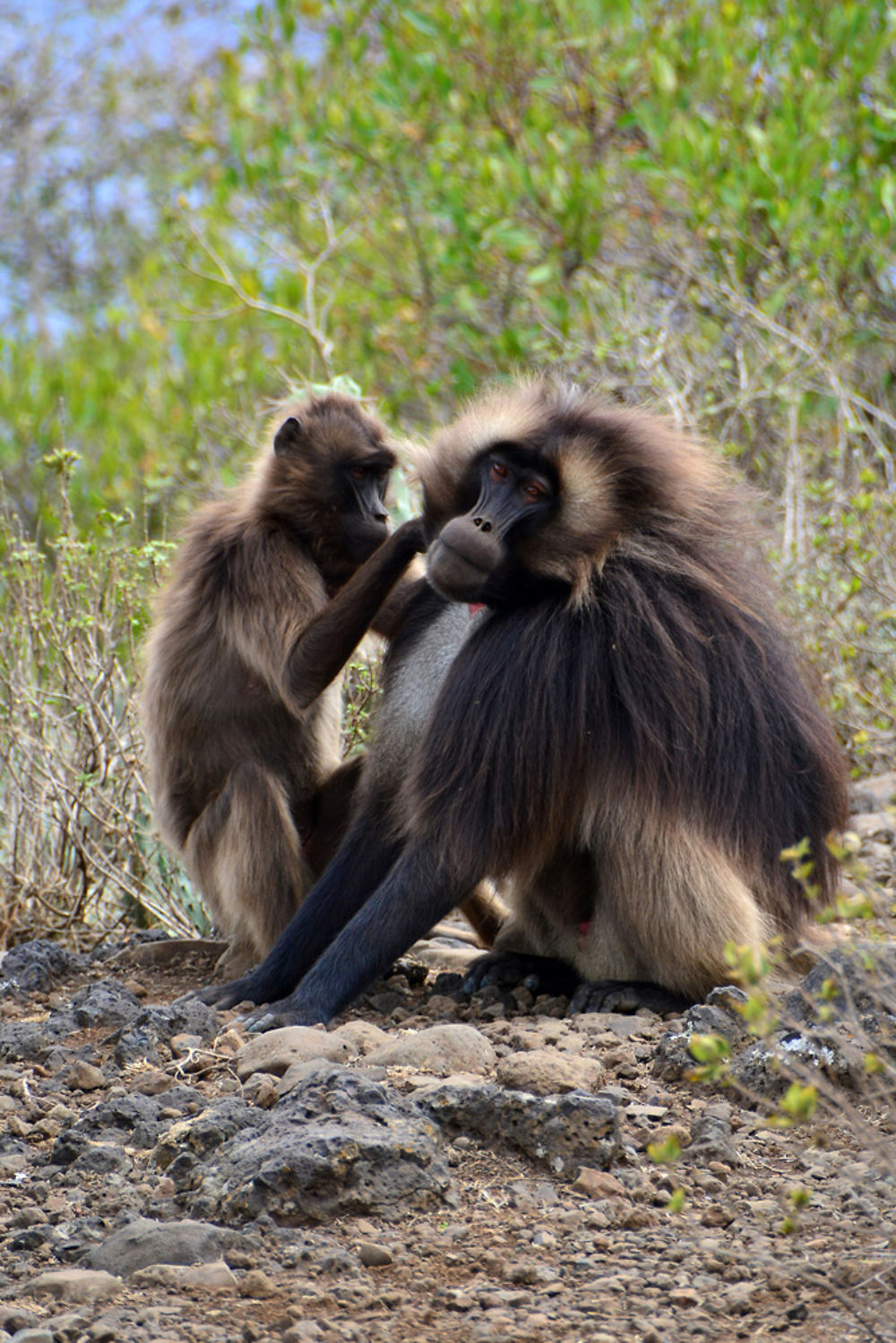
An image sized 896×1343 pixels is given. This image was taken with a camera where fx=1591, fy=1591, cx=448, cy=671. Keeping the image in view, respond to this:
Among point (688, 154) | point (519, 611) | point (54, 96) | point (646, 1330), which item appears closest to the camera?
point (646, 1330)

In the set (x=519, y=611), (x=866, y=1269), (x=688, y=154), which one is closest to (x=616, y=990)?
(x=519, y=611)

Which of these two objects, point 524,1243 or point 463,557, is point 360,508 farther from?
point 524,1243

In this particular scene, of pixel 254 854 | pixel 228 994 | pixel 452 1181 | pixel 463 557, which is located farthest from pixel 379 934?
pixel 452 1181

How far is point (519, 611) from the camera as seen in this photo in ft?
11.7

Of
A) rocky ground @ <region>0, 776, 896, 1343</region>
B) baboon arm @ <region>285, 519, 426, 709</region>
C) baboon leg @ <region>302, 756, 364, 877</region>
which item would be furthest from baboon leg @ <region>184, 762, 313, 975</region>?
rocky ground @ <region>0, 776, 896, 1343</region>

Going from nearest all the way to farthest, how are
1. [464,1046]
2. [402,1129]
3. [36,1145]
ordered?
[402,1129] → [36,1145] → [464,1046]

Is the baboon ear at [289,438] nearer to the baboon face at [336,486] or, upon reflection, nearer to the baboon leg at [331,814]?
the baboon face at [336,486]

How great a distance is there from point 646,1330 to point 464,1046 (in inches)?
42.1

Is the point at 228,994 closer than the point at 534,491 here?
No

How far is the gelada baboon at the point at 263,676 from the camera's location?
4059mm

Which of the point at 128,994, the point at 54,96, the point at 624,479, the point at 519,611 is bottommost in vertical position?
the point at 128,994

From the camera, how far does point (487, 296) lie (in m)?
8.75

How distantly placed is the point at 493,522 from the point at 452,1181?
1.45 metres

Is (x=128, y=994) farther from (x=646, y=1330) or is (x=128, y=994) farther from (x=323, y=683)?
(x=646, y=1330)
